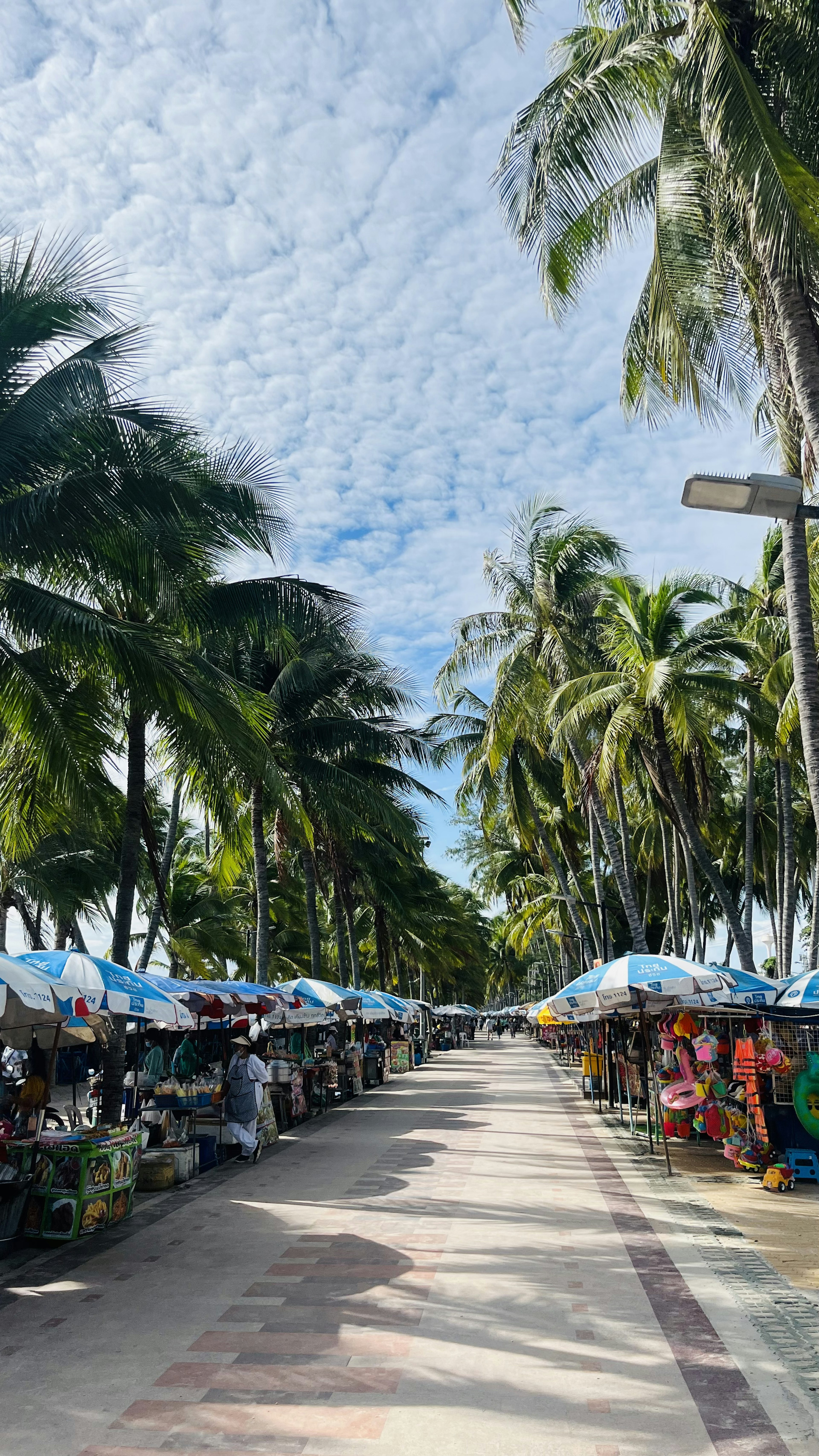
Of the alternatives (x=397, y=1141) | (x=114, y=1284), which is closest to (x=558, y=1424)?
(x=114, y=1284)

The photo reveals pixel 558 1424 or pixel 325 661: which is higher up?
pixel 325 661

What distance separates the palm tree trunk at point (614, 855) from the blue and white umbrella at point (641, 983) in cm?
741

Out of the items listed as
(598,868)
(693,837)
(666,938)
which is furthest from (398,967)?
(693,837)

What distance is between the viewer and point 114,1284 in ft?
25.3

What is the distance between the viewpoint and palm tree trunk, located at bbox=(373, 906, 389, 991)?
134 feet

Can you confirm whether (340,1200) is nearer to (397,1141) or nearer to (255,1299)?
(255,1299)

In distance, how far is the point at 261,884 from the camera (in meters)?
21.2

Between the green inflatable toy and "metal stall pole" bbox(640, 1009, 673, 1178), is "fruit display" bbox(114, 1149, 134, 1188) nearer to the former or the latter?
"metal stall pole" bbox(640, 1009, 673, 1178)

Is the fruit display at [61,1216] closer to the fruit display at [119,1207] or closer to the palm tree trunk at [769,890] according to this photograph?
the fruit display at [119,1207]

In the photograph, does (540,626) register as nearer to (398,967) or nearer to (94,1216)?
(94,1216)

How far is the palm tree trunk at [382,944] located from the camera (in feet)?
134

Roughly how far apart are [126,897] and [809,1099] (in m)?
9.30

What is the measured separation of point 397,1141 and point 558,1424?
37.9ft

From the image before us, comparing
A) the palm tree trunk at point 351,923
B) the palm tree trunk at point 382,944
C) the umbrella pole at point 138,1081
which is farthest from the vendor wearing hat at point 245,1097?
the palm tree trunk at point 382,944
